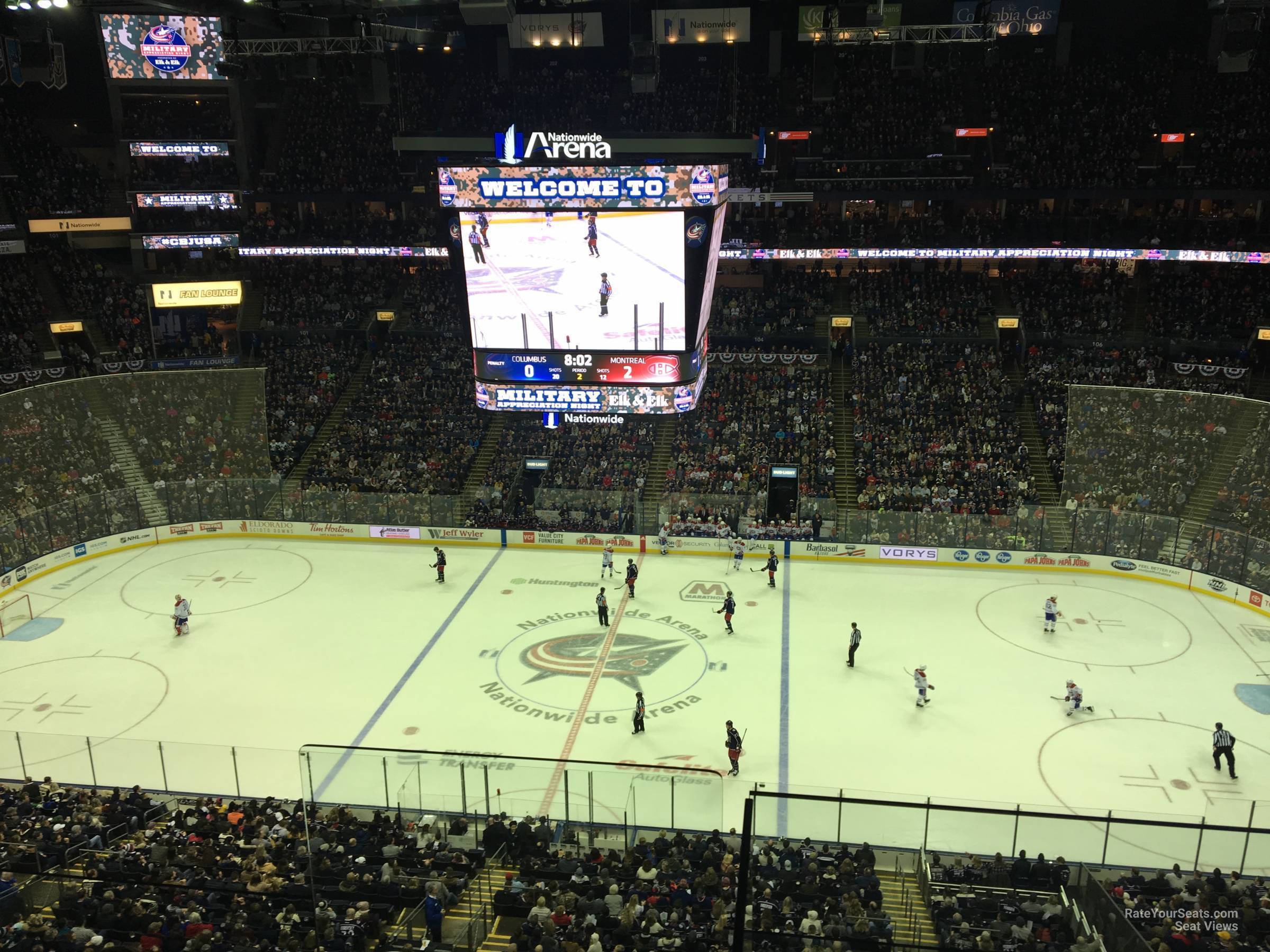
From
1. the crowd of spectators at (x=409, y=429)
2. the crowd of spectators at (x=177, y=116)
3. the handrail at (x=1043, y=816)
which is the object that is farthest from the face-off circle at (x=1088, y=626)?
the crowd of spectators at (x=177, y=116)

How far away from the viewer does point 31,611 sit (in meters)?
29.4

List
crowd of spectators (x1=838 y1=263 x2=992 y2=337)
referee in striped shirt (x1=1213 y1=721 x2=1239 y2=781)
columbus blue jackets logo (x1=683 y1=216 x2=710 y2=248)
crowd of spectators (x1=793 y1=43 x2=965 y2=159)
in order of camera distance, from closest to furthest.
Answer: referee in striped shirt (x1=1213 y1=721 x2=1239 y2=781) → columbus blue jackets logo (x1=683 y1=216 x2=710 y2=248) → crowd of spectators (x1=838 y1=263 x2=992 y2=337) → crowd of spectators (x1=793 y1=43 x2=965 y2=159)

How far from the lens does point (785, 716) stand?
76.5 ft

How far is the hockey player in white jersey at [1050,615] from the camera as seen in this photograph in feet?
89.1

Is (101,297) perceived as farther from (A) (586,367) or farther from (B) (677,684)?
(B) (677,684)

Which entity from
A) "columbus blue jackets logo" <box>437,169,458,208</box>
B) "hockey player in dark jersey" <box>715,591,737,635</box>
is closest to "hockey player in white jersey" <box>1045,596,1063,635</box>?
"hockey player in dark jersey" <box>715,591,737,635</box>

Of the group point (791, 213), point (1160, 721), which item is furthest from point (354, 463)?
point (1160, 721)

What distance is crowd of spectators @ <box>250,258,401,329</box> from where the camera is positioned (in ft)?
150

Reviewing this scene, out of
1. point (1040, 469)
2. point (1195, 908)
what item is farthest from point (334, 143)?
point (1195, 908)

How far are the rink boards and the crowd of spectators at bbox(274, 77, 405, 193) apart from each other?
17.0 metres

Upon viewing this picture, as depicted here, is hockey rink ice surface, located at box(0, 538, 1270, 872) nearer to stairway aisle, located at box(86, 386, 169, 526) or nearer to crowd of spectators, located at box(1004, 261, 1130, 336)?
stairway aisle, located at box(86, 386, 169, 526)

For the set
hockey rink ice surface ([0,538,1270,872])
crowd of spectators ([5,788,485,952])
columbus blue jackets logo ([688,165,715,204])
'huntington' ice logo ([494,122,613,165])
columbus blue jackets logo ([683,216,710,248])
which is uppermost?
'huntington' ice logo ([494,122,613,165])

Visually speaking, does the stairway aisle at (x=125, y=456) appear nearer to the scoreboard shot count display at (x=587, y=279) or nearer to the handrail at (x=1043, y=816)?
the scoreboard shot count display at (x=587, y=279)

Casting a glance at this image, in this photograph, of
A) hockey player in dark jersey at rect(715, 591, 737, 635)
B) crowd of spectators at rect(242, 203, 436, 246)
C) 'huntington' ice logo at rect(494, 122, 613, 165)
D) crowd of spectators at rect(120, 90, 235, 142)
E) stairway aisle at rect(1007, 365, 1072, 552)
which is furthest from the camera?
crowd of spectators at rect(242, 203, 436, 246)
